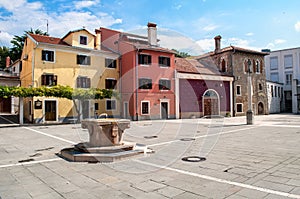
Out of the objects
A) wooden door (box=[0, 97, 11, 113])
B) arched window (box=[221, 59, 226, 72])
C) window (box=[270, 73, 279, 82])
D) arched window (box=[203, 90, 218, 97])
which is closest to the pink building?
arched window (box=[203, 90, 218, 97])

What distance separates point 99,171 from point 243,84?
107ft

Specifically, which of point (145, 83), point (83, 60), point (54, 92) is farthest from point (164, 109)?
point (54, 92)

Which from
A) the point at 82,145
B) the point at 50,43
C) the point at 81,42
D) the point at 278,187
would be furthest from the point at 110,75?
the point at 278,187

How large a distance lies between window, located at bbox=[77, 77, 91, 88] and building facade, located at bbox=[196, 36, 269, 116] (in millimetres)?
20351

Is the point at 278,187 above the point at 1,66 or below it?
below

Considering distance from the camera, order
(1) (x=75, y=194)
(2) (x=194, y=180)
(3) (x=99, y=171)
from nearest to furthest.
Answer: (1) (x=75, y=194)
(2) (x=194, y=180)
(3) (x=99, y=171)

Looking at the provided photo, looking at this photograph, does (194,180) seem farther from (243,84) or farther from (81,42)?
(243,84)

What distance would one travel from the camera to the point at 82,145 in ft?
24.0

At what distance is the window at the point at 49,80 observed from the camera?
2228 centimetres

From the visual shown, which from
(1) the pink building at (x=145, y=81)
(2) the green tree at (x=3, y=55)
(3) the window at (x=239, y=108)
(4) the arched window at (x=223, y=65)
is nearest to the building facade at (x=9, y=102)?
(2) the green tree at (x=3, y=55)

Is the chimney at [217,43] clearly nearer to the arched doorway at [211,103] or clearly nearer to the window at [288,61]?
the arched doorway at [211,103]

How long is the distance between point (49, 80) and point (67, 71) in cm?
208

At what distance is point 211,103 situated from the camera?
1201 inches

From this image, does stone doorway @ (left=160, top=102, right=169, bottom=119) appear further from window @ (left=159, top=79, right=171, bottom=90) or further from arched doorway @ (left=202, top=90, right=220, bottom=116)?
arched doorway @ (left=202, top=90, right=220, bottom=116)
